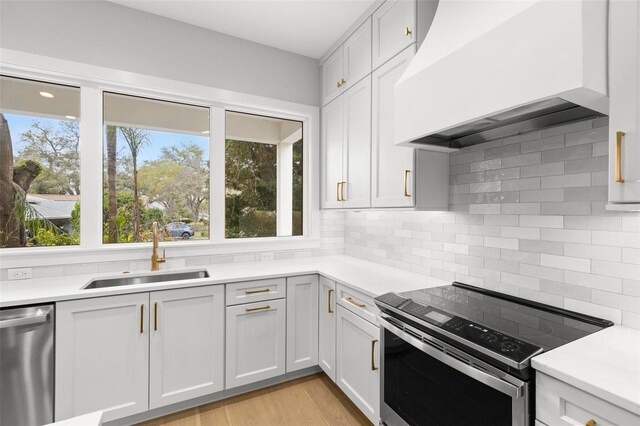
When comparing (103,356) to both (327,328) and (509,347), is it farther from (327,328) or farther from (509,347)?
(509,347)

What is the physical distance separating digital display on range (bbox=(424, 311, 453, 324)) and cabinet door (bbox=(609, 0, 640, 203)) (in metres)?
0.74

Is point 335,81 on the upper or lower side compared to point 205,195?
upper

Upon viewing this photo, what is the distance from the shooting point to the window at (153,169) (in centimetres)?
240

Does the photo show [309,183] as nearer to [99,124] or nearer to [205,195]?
[205,195]

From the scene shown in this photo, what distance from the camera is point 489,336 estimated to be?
1165mm

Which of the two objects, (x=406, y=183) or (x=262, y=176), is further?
(x=262, y=176)

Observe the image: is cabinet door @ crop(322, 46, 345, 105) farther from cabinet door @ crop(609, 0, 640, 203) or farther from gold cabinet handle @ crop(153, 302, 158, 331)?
gold cabinet handle @ crop(153, 302, 158, 331)

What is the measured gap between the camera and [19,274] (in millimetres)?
2029

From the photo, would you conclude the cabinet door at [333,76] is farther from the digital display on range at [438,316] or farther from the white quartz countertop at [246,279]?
the digital display on range at [438,316]

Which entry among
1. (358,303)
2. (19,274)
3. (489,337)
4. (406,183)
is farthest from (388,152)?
(19,274)

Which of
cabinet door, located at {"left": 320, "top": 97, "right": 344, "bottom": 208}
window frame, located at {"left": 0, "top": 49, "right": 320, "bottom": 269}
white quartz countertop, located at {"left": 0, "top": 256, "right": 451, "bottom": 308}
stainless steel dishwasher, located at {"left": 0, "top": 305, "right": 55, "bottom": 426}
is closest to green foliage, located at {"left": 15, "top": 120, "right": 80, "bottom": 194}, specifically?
window frame, located at {"left": 0, "top": 49, "right": 320, "bottom": 269}

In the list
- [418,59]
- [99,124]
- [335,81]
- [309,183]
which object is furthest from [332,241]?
[99,124]

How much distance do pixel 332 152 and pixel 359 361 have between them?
173 centimetres

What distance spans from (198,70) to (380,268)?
2.26 m
